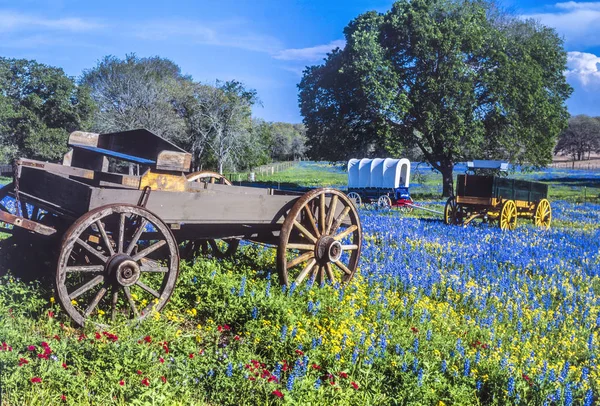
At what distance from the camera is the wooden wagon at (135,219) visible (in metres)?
4.20

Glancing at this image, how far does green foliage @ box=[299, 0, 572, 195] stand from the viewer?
2811cm

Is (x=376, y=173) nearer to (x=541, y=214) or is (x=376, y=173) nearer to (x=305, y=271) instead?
(x=541, y=214)

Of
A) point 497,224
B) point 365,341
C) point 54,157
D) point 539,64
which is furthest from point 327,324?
point 54,157

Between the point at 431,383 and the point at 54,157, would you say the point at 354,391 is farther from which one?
the point at 54,157

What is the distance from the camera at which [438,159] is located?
31453mm

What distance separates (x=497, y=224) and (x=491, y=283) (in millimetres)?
8037

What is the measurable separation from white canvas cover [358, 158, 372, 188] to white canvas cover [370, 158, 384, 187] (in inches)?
9.6

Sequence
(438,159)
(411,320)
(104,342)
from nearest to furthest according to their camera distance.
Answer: (104,342) < (411,320) < (438,159)

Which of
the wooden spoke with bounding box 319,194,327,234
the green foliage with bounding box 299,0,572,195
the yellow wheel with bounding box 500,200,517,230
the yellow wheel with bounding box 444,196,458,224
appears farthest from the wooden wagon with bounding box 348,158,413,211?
the wooden spoke with bounding box 319,194,327,234

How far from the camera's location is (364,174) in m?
26.0

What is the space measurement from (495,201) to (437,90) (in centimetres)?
1437

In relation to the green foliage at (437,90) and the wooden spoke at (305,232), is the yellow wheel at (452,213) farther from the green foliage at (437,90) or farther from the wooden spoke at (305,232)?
the green foliage at (437,90)

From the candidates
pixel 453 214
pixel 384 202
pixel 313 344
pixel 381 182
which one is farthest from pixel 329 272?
pixel 381 182

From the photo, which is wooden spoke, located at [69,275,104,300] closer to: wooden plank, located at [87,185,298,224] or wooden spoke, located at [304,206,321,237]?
wooden plank, located at [87,185,298,224]
